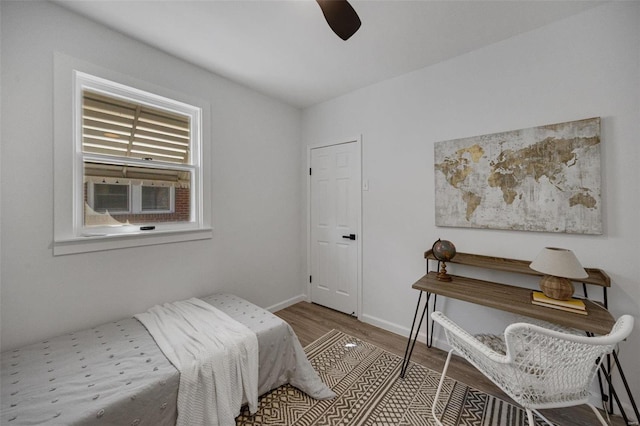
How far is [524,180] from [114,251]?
3221 mm

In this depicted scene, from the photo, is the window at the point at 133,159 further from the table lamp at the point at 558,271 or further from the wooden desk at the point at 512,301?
the table lamp at the point at 558,271

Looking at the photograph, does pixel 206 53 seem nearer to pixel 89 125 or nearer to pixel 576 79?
pixel 89 125

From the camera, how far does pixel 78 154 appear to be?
1.80 meters

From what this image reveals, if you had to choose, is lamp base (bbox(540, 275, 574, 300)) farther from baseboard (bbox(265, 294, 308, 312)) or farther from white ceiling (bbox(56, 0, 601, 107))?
baseboard (bbox(265, 294, 308, 312))

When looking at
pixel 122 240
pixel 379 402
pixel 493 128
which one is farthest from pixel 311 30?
pixel 379 402

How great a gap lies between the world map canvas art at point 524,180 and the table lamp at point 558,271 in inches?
15.8

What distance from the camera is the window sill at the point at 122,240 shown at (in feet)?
5.64

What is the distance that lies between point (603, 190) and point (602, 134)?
0.38 metres

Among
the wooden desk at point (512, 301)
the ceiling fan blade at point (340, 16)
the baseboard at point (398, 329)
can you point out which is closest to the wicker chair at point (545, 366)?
the wooden desk at point (512, 301)

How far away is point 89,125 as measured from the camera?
190 centimetres

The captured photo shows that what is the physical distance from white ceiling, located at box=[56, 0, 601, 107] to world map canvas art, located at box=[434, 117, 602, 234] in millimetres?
792

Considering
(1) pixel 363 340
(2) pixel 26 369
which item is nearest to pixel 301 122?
(1) pixel 363 340

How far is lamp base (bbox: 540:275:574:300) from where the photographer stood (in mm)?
1574

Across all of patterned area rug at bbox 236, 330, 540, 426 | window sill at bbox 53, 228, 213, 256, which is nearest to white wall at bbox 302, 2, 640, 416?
patterned area rug at bbox 236, 330, 540, 426
